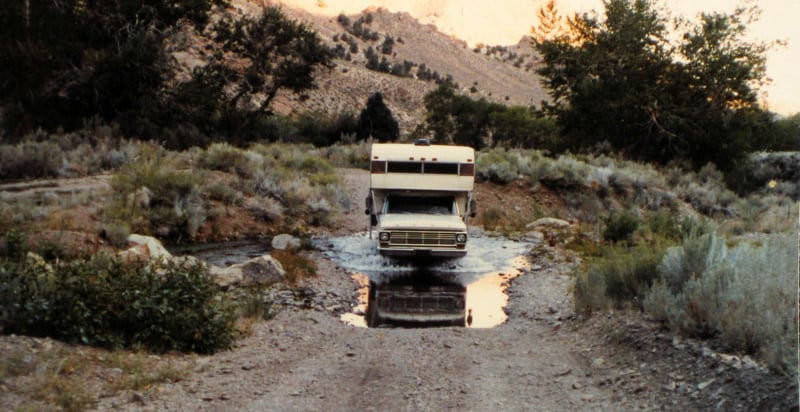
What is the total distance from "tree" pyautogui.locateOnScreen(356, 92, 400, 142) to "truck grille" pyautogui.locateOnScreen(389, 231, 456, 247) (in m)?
31.6

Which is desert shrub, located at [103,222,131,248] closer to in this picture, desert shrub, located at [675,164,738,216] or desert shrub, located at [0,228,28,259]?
desert shrub, located at [0,228,28,259]

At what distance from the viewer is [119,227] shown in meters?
15.1

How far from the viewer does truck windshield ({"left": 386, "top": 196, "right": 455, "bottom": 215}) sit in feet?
51.5

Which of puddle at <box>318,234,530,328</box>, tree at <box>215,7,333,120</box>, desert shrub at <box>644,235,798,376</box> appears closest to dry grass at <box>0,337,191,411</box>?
puddle at <box>318,234,530,328</box>

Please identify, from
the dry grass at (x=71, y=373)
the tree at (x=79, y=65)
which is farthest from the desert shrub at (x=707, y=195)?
the dry grass at (x=71, y=373)

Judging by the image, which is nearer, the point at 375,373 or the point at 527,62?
the point at 375,373

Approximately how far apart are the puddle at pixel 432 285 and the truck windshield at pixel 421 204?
1036 mm

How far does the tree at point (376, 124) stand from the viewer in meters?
46.2

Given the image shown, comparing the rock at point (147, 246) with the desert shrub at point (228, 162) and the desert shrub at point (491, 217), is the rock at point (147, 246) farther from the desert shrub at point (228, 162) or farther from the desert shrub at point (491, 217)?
the desert shrub at point (491, 217)

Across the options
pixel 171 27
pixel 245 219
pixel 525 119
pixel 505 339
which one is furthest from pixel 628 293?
pixel 525 119

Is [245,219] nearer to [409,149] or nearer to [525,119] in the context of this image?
[409,149]

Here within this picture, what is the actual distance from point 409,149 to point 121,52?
20411mm

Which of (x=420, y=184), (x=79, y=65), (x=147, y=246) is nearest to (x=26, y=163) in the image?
(x=147, y=246)

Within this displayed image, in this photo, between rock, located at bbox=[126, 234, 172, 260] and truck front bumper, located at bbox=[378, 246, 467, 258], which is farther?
truck front bumper, located at bbox=[378, 246, 467, 258]
